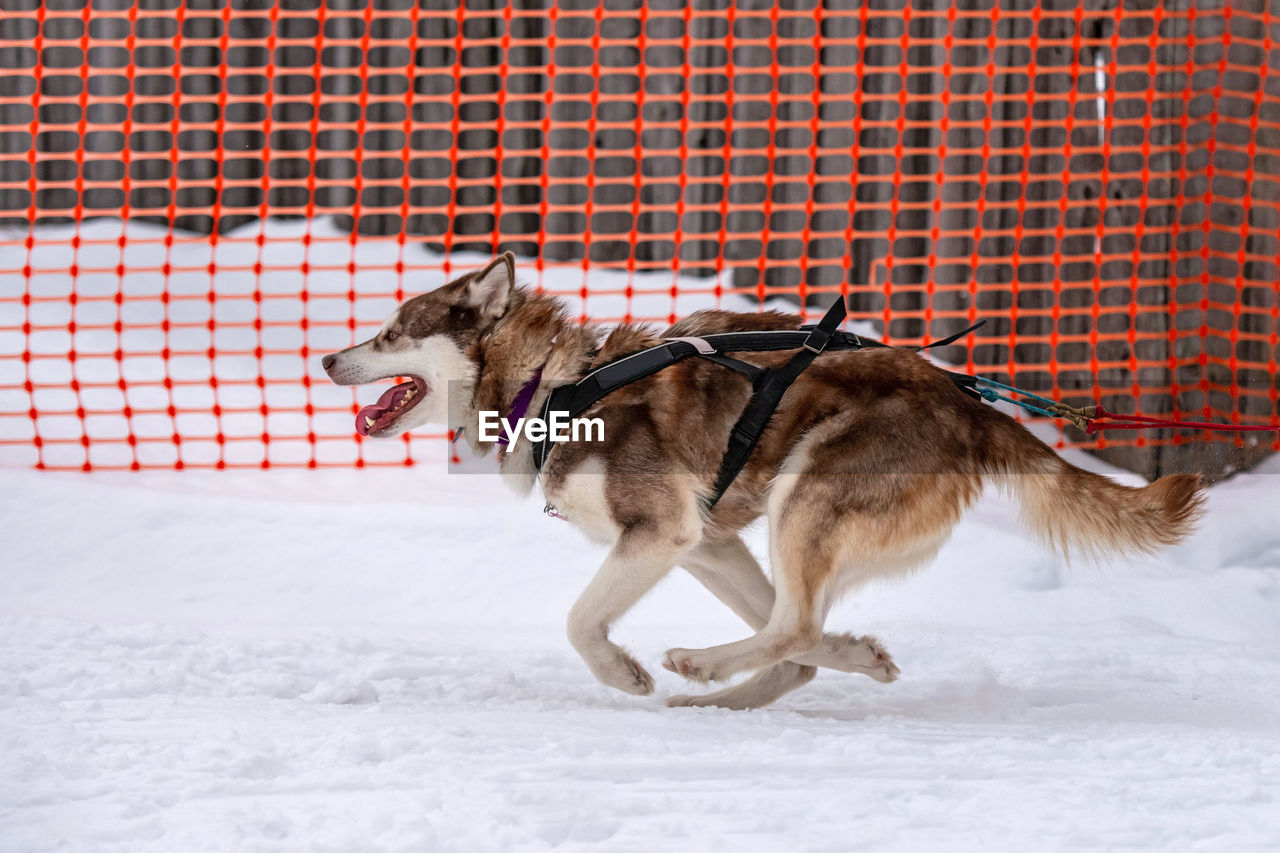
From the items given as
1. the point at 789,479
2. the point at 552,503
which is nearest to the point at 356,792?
the point at 552,503

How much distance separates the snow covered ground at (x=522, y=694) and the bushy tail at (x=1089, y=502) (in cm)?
50

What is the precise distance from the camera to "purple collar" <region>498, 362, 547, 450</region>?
11.8 feet

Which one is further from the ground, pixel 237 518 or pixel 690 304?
pixel 690 304

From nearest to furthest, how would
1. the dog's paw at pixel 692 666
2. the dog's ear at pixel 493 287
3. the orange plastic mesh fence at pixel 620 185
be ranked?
1. the dog's paw at pixel 692 666
2. the dog's ear at pixel 493 287
3. the orange plastic mesh fence at pixel 620 185

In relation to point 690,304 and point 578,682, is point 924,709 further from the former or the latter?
point 690,304

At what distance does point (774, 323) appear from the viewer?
11.8 ft

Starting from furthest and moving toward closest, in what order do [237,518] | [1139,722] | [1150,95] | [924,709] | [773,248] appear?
[773,248], [1150,95], [237,518], [924,709], [1139,722]

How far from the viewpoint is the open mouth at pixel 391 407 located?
11.7 ft

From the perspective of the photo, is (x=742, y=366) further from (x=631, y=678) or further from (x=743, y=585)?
(x=631, y=678)

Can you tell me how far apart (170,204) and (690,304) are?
3193 mm

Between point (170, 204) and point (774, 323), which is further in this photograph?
point (170, 204)

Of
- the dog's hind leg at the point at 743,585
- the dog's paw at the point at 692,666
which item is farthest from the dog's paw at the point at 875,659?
the dog's paw at the point at 692,666

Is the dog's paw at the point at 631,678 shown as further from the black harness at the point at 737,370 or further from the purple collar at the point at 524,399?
the purple collar at the point at 524,399

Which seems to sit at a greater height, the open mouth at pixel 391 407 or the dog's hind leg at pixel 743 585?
the open mouth at pixel 391 407
